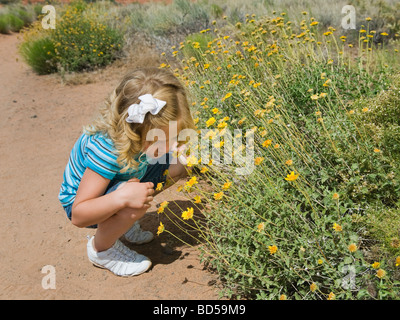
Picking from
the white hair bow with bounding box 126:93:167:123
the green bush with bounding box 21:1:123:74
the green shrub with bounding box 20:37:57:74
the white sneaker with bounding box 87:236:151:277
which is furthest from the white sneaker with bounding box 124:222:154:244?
the green shrub with bounding box 20:37:57:74

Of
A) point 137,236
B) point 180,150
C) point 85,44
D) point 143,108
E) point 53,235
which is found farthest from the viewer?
point 85,44

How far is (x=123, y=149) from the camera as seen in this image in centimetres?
213

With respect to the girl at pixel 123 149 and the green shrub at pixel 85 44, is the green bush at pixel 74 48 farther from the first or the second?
the girl at pixel 123 149

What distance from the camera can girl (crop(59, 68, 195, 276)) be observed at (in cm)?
210

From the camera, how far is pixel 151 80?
7.21 feet

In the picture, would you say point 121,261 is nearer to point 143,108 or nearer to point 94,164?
point 94,164

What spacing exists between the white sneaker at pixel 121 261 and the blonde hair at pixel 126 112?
559 millimetres

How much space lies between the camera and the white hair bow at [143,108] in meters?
2.04

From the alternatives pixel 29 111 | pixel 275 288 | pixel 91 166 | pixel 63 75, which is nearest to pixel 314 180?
pixel 275 288

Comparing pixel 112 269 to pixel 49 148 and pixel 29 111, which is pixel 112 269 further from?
pixel 29 111

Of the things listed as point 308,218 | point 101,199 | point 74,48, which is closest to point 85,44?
point 74,48

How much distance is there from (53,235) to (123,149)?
121cm

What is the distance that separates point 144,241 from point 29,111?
346cm

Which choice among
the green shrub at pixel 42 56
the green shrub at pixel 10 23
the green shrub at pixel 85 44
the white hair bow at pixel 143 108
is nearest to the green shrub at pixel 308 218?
the white hair bow at pixel 143 108
